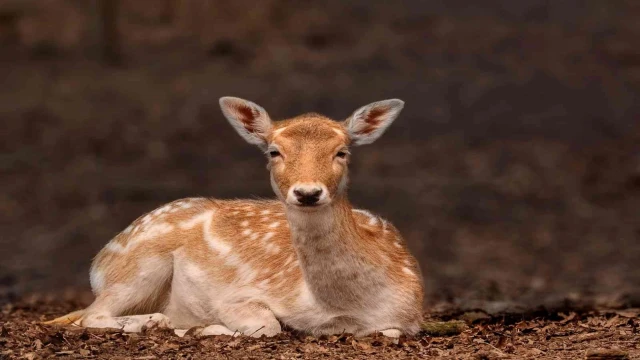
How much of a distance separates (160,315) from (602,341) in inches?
109

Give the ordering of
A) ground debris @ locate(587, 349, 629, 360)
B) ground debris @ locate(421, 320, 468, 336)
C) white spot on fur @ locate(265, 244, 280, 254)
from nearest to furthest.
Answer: ground debris @ locate(587, 349, 629, 360)
ground debris @ locate(421, 320, 468, 336)
white spot on fur @ locate(265, 244, 280, 254)

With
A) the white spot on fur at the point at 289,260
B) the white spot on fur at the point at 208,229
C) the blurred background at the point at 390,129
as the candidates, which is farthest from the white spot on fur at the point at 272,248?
the blurred background at the point at 390,129

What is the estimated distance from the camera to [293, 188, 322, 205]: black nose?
702 centimetres

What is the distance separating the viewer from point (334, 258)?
757cm

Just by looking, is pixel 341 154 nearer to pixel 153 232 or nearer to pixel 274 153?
pixel 274 153

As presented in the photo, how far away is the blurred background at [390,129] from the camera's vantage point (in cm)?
1459

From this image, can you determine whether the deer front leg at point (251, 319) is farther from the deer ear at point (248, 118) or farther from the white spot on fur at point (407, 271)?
the deer ear at point (248, 118)

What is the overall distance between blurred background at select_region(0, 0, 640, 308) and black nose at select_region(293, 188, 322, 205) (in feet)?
11.1

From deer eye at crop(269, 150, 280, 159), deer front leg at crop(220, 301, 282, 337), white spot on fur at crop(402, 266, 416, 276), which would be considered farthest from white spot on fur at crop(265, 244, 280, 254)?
deer eye at crop(269, 150, 280, 159)

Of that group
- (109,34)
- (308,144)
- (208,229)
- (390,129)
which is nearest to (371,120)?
(308,144)

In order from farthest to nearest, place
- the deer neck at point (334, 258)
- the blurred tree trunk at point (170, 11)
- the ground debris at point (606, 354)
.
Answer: the blurred tree trunk at point (170, 11) < the deer neck at point (334, 258) < the ground debris at point (606, 354)

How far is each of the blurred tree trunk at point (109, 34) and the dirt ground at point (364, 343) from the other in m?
13.9

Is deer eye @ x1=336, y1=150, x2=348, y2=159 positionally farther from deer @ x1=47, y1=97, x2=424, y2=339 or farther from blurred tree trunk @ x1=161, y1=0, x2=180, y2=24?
blurred tree trunk @ x1=161, y1=0, x2=180, y2=24

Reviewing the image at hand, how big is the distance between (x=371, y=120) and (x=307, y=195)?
1184mm
